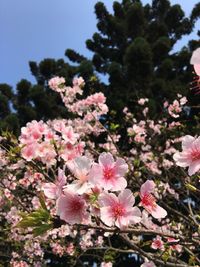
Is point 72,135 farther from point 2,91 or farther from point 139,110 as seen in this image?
point 2,91

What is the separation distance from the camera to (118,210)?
69.7 inches

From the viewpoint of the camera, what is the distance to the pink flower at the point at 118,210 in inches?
69.0

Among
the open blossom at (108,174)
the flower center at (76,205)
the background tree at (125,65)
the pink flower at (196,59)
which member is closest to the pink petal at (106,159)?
the open blossom at (108,174)

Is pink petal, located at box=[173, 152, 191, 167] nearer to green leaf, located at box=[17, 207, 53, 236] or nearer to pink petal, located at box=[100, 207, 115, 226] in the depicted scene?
pink petal, located at box=[100, 207, 115, 226]

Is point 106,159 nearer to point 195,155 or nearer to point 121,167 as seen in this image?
point 121,167

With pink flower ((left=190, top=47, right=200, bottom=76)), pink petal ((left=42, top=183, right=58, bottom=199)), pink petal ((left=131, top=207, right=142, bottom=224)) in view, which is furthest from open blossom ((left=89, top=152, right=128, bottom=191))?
pink flower ((left=190, top=47, right=200, bottom=76))

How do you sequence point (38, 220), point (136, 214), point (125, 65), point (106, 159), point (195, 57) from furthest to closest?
1. point (125, 65)
2. point (106, 159)
3. point (136, 214)
4. point (38, 220)
5. point (195, 57)

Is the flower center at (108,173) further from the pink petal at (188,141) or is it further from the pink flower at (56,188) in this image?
the pink petal at (188,141)

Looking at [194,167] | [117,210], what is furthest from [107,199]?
[194,167]

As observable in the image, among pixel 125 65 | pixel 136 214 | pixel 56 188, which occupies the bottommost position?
pixel 136 214

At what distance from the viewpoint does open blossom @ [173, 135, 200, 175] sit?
1810 mm

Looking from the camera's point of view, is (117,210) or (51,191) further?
(51,191)

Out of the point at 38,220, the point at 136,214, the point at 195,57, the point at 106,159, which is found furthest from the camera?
the point at 106,159

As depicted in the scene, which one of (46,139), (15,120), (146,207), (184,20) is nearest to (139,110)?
(15,120)
